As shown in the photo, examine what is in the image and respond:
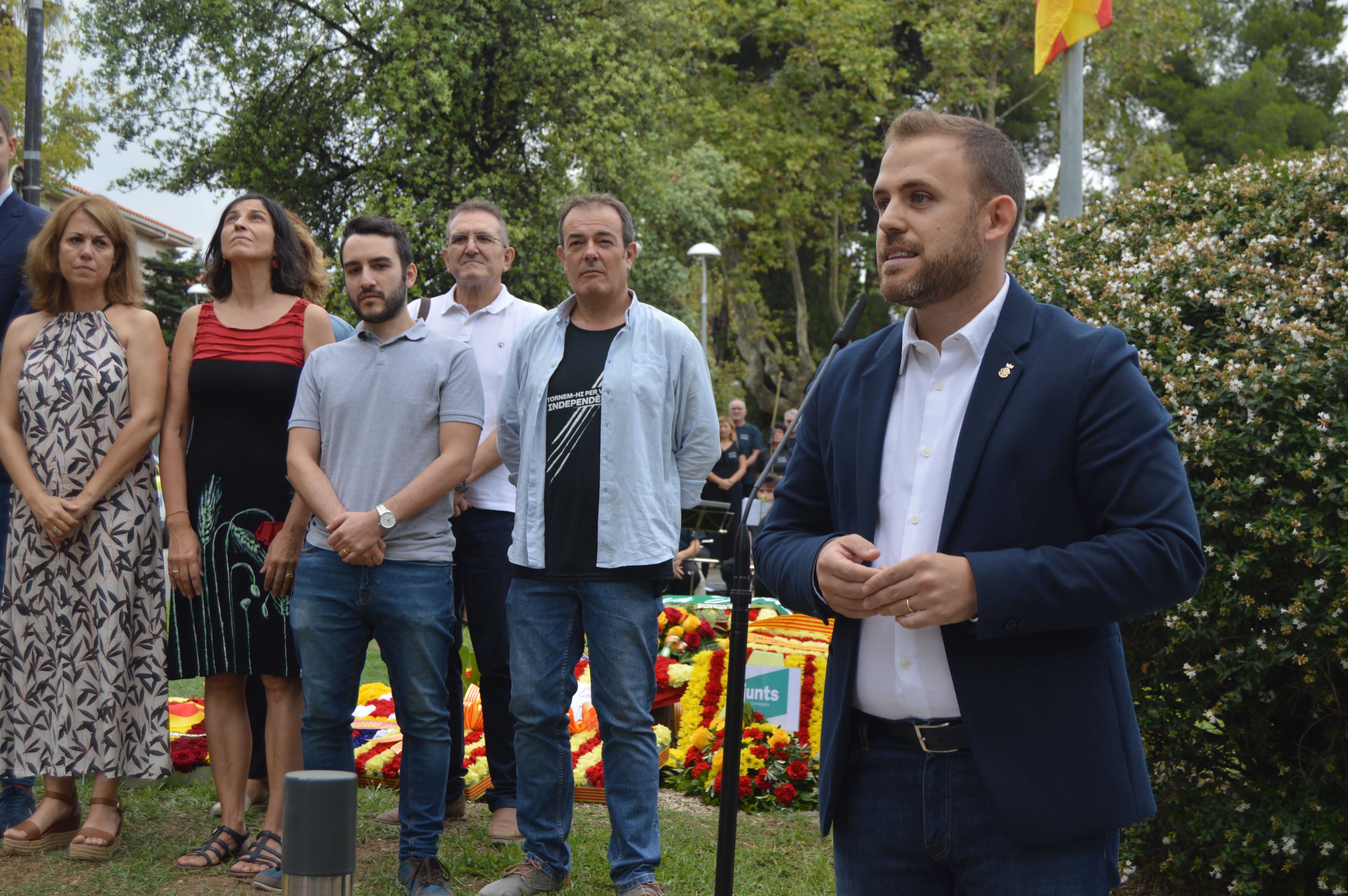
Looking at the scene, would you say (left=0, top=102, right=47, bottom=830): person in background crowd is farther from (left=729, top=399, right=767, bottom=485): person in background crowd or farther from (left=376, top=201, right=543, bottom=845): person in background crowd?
(left=729, top=399, right=767, bottom=485): person in background crowd

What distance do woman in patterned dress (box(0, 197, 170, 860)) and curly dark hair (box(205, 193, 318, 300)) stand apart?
290 mm

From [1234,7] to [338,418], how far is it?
141 feet

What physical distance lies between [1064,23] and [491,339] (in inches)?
233

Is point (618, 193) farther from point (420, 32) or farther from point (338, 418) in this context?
point (338, 418)

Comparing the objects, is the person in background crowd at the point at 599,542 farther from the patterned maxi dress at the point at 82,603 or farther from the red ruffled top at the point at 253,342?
the patterned maxi dress at the point at 82,603

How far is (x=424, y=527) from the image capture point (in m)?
4.19

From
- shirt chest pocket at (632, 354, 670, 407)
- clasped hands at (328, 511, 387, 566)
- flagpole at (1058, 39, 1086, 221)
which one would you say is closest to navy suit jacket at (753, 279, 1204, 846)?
shirt chest pocket at (632, 354, 670, 407)

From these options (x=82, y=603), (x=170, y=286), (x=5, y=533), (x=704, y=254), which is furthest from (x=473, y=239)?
(x=170, y=286)

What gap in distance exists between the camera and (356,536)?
3.97 meters

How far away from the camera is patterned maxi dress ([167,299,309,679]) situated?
4430 mm

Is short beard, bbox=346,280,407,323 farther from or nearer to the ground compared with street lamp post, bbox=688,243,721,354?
nearer to the ground

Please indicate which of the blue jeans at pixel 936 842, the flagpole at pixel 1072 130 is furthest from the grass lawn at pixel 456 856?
the flagpole at pixel 1072 130

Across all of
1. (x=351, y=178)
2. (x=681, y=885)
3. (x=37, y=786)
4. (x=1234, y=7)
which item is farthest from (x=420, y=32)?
(x=1234, y=7)

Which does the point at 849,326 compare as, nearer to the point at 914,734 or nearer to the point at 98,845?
the point at 914,734
